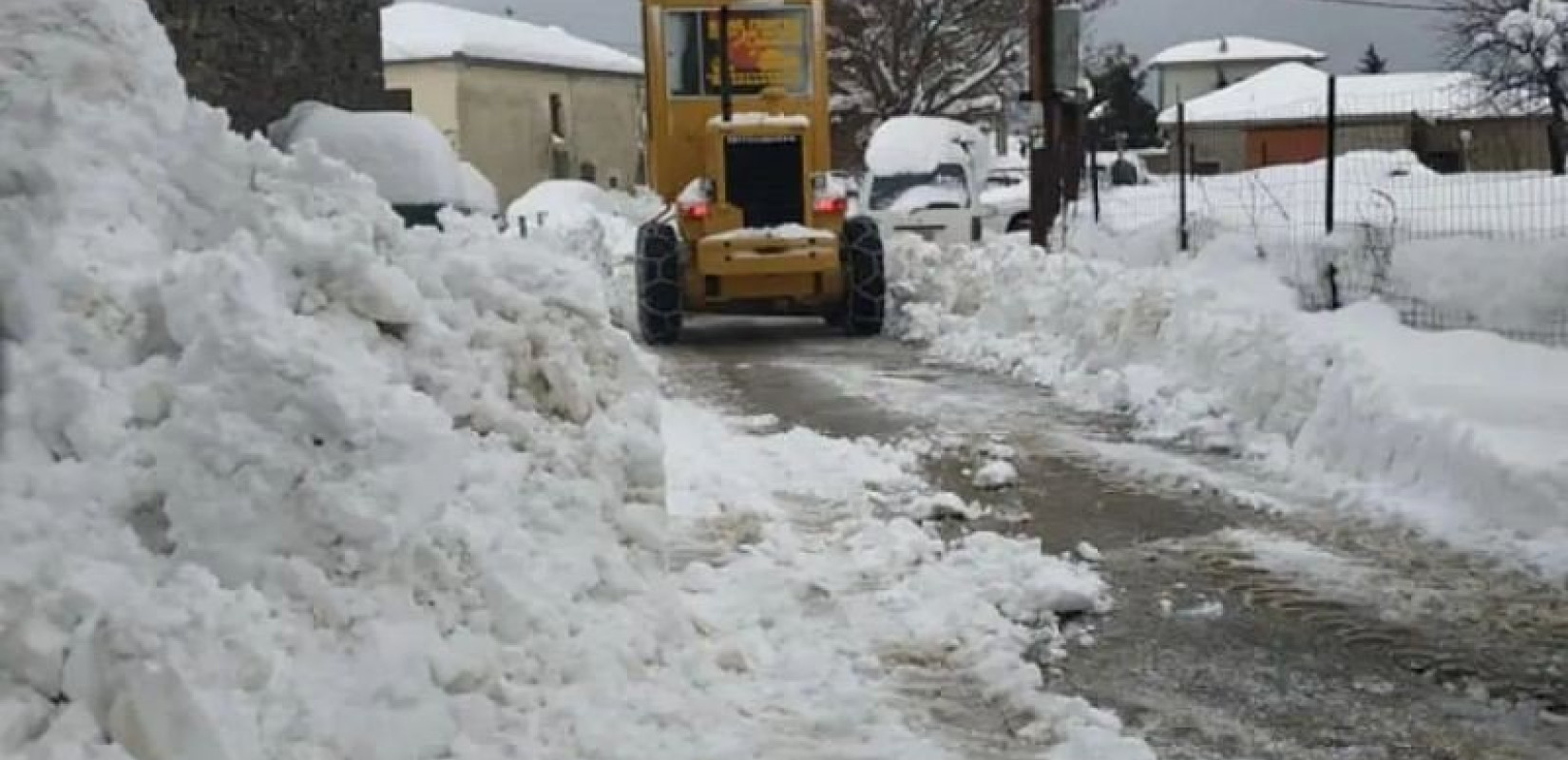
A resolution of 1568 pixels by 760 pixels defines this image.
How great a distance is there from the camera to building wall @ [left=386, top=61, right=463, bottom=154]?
152ft

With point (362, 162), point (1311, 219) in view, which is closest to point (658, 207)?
point (1311, 219)

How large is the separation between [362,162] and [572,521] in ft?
12.8

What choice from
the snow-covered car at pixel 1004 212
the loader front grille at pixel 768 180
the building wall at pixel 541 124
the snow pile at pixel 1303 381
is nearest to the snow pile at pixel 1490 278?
the snow pile at pixel 1303 381

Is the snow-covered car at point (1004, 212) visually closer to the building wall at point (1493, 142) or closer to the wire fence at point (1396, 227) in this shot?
the wire fence at point (1396, 227)

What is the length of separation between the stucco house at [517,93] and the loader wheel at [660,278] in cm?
2827

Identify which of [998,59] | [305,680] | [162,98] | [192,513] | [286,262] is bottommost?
[305,680]

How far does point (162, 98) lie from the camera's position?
6.43 m

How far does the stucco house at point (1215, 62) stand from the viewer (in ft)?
269

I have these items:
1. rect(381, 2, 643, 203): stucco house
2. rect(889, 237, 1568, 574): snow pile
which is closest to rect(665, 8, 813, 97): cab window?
rect(889, 237, 1568, 574): snow pile

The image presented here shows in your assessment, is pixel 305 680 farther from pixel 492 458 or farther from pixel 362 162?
pixel 362 162

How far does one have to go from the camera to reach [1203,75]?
3342 inches

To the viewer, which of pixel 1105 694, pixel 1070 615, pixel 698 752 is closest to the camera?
pixel 698 752

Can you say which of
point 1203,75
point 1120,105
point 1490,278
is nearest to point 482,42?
point 1120,105

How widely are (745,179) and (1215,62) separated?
237 ft
